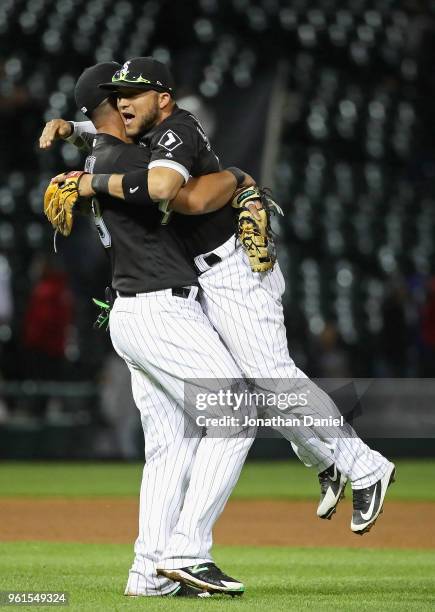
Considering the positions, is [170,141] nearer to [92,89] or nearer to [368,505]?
[92,89]

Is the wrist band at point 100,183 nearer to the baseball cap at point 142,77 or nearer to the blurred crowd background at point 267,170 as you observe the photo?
the baseball cap at point 142,77

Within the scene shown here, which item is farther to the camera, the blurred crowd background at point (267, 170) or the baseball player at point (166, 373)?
the blurred crowd background at point (267, 170)

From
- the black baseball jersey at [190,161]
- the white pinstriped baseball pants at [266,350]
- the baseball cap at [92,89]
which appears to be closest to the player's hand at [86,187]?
the black baseball jersey at [190,161]

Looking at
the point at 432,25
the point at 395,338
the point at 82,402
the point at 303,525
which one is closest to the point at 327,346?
the point at 395,338

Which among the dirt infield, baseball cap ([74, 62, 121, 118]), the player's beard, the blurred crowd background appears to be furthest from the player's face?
the blurred crowd background

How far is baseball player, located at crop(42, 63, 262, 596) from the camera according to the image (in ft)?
13.8

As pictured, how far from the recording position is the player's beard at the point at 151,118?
4.31 meters

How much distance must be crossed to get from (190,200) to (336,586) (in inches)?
63.9

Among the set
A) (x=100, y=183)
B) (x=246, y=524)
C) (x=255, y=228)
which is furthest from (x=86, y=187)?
(x=246, y=524)

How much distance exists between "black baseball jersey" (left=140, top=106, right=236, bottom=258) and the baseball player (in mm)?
56

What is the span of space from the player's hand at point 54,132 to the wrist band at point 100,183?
45 cm

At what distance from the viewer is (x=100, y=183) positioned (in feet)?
13.9

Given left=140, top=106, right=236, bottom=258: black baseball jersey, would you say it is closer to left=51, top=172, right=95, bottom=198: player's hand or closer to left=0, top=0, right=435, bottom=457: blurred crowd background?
left=51, top=172, right=95, bottom=198: player's hand

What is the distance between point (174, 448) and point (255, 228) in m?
0.83
